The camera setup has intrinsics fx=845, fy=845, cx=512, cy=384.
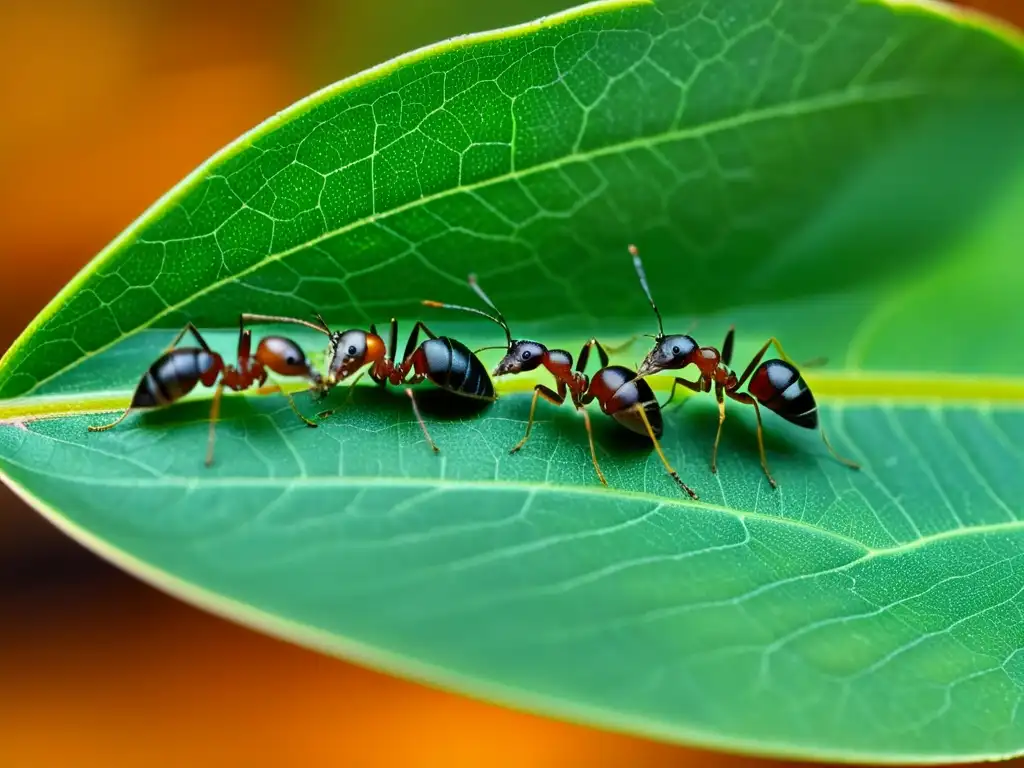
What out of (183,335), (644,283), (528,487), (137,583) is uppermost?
(644,283)

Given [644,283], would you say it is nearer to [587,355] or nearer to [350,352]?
[587,355]

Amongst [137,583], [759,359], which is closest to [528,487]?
[759,359]

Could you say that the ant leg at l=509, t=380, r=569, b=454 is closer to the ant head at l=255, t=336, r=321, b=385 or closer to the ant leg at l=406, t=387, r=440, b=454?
the ant leg at l=406, t=387, r=440, b=454

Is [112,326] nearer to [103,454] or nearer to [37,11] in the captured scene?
[103,454]

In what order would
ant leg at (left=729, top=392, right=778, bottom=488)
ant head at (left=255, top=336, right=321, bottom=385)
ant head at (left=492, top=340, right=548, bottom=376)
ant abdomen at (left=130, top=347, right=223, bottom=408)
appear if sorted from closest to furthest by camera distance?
1. ant abdomen at (left=130, top=347, right=223, bottom=408)
2. ant head at (left=255, top=336, right=321, bottom=385)
3. ant leg at (left=729, top=392, right=778, bottom=488)
4. ant head at (left=492, top=340, right=548, bottom=376)

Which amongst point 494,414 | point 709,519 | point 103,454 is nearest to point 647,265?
point 494,414

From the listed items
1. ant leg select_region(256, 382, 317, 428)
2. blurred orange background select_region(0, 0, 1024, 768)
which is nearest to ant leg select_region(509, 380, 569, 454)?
ant leg select_region(256, 382, 317, 428)

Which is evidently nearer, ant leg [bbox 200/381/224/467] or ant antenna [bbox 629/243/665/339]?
ant leg [bbox 200/381/224/467]
